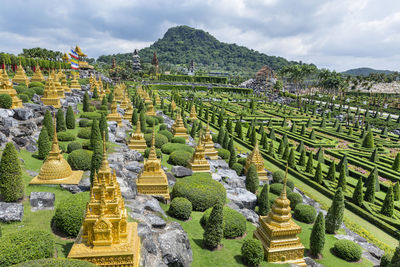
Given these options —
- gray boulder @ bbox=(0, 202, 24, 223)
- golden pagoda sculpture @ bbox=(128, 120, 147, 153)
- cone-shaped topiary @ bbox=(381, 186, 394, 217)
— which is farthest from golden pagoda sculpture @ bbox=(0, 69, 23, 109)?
cone-shaped topiary @ bbox=(381, 186, 394, 217)

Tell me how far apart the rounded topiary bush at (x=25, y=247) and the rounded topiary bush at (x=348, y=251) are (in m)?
16.0

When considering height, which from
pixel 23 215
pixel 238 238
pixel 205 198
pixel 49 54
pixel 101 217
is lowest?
pixel 238 238

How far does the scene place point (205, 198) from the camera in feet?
61.4

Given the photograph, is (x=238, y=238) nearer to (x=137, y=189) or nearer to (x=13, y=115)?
(x=137, y=189)

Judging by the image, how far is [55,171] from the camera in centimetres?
1691

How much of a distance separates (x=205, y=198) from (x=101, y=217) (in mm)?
9899

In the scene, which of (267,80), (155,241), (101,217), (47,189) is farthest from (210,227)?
(267,80)

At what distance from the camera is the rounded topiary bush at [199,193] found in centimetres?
1855

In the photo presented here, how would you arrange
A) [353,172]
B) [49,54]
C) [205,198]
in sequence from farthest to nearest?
[49,54]
[353,172]
[205,198]

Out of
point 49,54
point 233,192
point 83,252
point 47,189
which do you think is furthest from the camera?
point 49,54

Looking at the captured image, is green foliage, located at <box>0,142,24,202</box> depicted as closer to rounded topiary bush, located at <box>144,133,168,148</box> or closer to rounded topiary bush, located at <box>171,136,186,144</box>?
rounded topiary bush, located at <box>144,133,168,148</box>

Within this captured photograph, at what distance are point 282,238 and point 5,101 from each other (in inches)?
1061

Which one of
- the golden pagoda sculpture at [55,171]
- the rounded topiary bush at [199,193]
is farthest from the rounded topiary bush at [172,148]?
the golden pagoda sculpture at [55,171]

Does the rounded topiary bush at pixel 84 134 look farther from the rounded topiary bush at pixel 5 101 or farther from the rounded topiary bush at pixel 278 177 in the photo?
the rounded topiary bush at pixel 278 177
